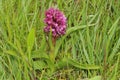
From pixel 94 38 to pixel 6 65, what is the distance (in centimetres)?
50

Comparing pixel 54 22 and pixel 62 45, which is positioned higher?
pixel 54 22

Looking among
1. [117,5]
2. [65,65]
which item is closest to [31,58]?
[65,65]

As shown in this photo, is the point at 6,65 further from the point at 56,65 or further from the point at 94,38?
the point at 94,38

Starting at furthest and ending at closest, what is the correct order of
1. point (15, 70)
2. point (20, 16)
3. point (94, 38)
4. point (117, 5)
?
point (117, 5) < point (20, 16) < point (94, 38) < point (15, 70)

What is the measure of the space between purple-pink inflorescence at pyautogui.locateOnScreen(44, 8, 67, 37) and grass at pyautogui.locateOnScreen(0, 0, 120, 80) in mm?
68

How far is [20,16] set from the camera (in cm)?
177

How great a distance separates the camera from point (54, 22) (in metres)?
1.48

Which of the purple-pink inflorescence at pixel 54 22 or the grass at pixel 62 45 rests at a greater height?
the purple-pink inflorescence at pixel 54 22

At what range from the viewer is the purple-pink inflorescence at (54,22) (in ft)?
4.84

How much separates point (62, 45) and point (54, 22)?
196mm

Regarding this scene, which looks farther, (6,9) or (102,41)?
(6,9)

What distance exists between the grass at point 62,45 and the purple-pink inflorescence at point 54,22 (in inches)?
2.7

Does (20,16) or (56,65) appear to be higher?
(20,16)

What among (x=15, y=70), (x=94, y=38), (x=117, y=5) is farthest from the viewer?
(x=117, y=5)
